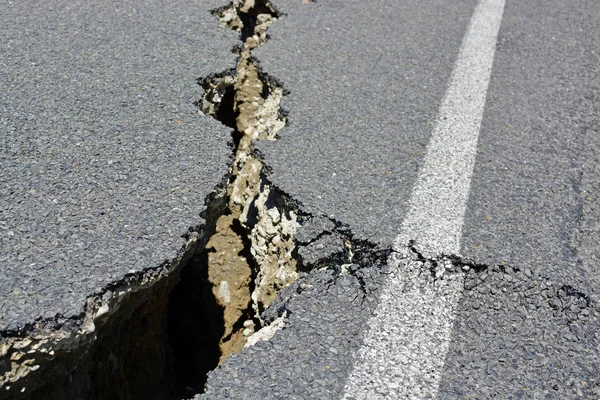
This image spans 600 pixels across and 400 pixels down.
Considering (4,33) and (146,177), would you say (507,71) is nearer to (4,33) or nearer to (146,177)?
(146,177)

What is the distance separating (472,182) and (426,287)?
713 mm

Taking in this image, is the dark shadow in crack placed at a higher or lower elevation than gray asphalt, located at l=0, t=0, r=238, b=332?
lower

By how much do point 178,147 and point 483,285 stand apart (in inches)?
50.3

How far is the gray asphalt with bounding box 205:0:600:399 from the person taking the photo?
2.08 m

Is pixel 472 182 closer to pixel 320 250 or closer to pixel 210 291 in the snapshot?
pixel 320 250

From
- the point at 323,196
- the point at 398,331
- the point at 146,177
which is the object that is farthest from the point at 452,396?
the point at 146,177

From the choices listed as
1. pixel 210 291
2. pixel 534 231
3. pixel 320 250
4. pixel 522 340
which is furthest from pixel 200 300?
pixel 522 340

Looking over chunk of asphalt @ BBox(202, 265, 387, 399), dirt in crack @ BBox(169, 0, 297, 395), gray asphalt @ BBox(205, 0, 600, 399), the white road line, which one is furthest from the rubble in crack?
the white road line

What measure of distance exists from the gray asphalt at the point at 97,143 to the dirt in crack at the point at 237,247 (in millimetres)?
185

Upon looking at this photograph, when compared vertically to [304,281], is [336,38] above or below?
above

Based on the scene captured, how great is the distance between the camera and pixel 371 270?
238 cm

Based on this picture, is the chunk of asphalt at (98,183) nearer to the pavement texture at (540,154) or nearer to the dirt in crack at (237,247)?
the dirt in crack at (237,247)

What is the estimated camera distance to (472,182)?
288 centimetres

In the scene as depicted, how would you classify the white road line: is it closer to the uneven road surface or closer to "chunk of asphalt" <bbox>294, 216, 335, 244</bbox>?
the uneven road surface
